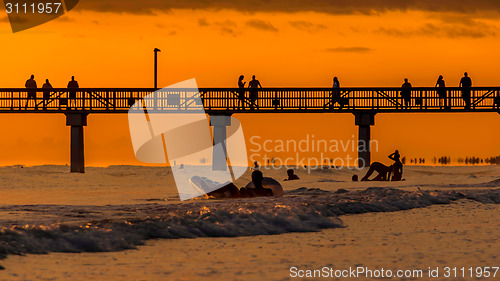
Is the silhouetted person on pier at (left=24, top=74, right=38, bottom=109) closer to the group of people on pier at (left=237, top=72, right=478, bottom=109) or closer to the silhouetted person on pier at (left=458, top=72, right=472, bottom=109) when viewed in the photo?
the group of people on pier at (left=237, top=72, right=478, bottom=109)

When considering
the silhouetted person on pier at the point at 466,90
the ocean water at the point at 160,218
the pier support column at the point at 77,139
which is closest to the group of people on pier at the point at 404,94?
the silhouetted person on pier at the point at 466,90

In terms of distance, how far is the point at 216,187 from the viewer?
20234 mm

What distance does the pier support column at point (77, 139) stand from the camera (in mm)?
39469

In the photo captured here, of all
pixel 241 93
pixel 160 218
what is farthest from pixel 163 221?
pixel 241 93

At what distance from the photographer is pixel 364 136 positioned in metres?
38.3

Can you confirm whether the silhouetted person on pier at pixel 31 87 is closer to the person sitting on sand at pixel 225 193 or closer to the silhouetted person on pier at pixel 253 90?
the silhouetted person on pier at pixel 253 90

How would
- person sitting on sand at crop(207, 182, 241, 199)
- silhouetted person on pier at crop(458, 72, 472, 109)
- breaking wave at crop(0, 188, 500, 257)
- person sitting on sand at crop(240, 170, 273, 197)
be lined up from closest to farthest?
breaking wave at crop(0, 188, 500, 257) < person sitting on sand at crop(240, 170, 273, 197) < person sitting on sand at crop(207, 182, 241, 199) < silhouetted person on pier at crop(458, 72, 472, 109)

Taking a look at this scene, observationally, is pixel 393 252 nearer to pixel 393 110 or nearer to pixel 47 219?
pixel 47 219

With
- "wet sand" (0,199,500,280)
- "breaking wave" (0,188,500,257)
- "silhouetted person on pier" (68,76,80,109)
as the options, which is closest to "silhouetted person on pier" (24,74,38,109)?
"silhouetted person on pier" (68,76,80,109)

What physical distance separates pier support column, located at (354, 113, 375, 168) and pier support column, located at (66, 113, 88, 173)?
43.7ft

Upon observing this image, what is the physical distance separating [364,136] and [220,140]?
6860mm

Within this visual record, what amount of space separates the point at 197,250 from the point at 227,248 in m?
0.42

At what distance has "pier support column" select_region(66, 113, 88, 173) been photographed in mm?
39469

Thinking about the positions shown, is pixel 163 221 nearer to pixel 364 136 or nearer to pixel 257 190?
pixel 257 190
